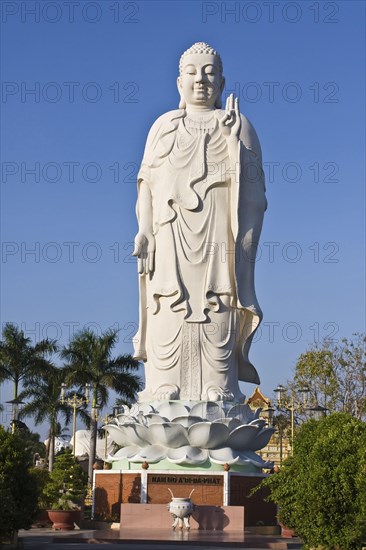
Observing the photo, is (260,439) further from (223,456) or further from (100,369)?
(100,369)

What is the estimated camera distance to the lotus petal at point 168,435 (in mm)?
19125

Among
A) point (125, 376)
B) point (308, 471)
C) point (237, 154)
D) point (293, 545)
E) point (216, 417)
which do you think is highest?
point (237, 154)

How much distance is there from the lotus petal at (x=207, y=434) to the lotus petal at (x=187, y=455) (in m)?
0.12

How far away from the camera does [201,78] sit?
70.9 feet

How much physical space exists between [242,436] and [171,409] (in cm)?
155

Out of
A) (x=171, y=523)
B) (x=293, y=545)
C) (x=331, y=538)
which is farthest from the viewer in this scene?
(x=171, y=523)

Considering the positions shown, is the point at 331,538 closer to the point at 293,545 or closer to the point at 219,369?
the point at 293,545

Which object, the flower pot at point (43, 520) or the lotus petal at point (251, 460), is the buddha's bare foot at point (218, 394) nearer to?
the lotus petal at point (251, 460)

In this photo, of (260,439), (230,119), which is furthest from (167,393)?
(230,119)

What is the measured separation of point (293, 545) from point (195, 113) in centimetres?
1006

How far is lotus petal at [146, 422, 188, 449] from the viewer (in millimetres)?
19125

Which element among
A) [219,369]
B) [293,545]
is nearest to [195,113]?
[219,369]

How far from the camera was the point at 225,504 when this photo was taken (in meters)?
18.7

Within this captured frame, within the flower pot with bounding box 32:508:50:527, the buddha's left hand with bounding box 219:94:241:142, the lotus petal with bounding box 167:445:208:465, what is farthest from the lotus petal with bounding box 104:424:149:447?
the buddha's left hand with bounding box 219:94:241:142
